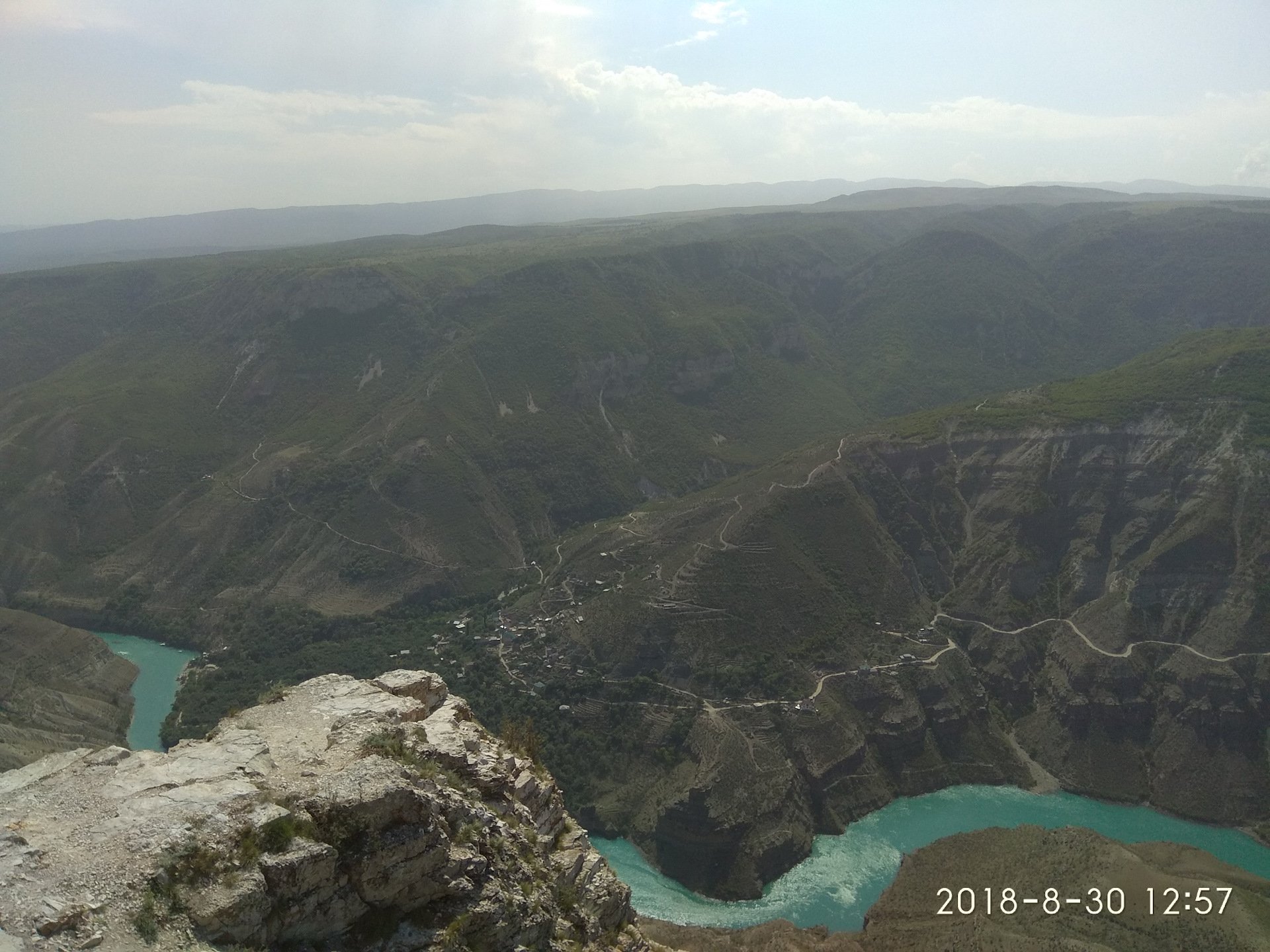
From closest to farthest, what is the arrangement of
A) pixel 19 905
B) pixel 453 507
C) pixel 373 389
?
pixel 19 905
pixel 453 507
pixel 373 389

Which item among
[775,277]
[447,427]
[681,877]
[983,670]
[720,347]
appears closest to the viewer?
[681,877]

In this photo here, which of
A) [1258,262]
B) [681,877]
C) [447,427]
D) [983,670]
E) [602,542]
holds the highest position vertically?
[1258,262]

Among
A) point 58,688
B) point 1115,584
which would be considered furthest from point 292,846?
point 1115,584

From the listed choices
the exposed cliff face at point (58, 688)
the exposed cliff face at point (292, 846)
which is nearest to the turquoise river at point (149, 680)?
the exposed cliff face at point (58, 688)

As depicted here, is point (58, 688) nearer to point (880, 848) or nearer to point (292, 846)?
point (880, 848)

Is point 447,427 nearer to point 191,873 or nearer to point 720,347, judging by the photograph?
point 720,347

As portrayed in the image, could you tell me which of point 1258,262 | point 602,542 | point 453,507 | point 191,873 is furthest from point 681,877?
point 1258,262
